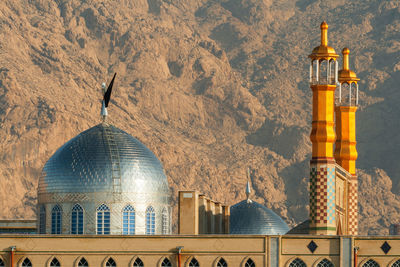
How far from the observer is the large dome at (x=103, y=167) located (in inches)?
1818

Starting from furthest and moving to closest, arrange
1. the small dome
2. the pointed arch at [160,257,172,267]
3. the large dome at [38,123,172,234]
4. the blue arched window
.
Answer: the small dome, the blue arched window, the large dome at [38,123,172,234], the pointed arch at [160,257,172,267]

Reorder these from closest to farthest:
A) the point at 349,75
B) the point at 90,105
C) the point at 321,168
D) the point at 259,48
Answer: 1. the point at 321,168
2. the point at 349,75
3. the point at 90,105
4. the point at 259,48

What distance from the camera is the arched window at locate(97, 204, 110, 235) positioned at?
149ft

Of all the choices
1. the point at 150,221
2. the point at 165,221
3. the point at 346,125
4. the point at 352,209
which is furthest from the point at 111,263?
the point at 346,125

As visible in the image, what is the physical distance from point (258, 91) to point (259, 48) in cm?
1234

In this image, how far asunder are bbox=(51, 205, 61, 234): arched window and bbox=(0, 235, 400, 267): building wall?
379 centimetres

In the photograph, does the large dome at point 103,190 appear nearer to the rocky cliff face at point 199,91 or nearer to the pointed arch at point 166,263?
the pointed arch at point 166,263

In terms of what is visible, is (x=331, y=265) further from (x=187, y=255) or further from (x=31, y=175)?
(x=31, y=175)

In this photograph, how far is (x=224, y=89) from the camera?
142 metres

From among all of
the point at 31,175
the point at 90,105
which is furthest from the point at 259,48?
the point at 31,175

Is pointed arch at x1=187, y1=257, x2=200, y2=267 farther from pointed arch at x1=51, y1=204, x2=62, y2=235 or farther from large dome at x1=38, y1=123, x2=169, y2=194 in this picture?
pointed arch at x1=51, y1=204, x2=62, y2=235

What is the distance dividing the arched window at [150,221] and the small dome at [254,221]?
11.6m

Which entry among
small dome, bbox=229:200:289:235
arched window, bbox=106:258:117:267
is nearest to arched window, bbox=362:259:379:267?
arched window, bbox=106:258:117:267

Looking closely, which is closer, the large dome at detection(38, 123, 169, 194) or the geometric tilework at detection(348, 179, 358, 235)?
the large dome at detection(38, 123, 169, 194)
